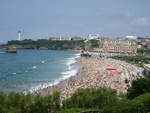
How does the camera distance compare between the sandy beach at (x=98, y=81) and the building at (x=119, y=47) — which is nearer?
the sandy beach at (x=98, y=81)

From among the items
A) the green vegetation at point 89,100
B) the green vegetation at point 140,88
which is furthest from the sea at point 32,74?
the green vegetation at point 140,88

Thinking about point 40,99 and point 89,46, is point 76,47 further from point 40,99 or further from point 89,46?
point 40,99

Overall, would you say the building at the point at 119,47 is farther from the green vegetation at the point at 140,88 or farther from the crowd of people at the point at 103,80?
the green vegetation at the point at 140,88

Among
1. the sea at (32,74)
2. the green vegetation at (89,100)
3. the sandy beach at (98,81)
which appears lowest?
the sea at (32,74)

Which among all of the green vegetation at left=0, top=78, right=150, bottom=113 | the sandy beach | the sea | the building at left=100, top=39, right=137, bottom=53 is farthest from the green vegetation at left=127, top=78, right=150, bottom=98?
the building at left=100, top=39, right=137, bottom=53

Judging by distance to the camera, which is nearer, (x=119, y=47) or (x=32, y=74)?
(x=32, y=74)

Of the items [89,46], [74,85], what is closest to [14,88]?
[74,85]

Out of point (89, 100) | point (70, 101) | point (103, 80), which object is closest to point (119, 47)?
point (103, 80)

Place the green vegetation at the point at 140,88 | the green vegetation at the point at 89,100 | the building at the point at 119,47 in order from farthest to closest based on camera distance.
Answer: the building at the point at 119,47 → the green vegetation at the point at 140,88 → the green vegetation at the point at 89,100

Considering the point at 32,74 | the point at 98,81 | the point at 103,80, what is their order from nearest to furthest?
the point at 98,81 < the point at 103,80 < the point at 32,74

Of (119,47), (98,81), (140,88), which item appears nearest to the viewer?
(140,88)

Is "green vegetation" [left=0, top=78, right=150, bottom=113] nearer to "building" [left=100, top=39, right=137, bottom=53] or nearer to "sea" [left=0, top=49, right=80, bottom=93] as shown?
"sea" [left=0, top=49, right=80, bottom=93]

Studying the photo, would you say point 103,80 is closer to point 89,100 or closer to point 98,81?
point 98,81

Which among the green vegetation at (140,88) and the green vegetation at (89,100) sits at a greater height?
the green vegetation at (140,88)
